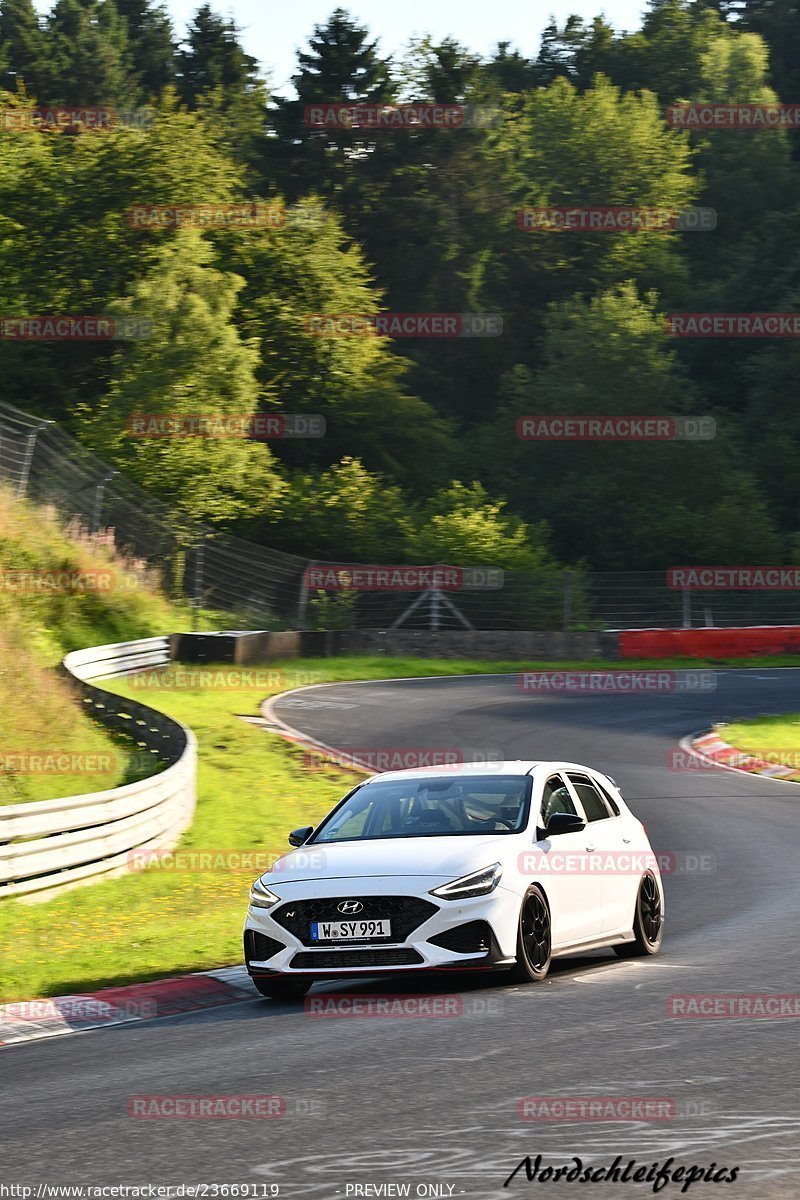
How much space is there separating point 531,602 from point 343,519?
10.4 m

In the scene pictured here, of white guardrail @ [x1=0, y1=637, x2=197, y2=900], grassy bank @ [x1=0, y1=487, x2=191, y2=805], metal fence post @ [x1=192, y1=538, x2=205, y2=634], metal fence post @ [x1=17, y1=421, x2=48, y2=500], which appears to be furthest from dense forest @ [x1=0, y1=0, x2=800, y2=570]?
white guardrail @ [x1=0, y1=637, x2=197, y2=900]

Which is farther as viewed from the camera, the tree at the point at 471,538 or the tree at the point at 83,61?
the tree at the point at 83,61

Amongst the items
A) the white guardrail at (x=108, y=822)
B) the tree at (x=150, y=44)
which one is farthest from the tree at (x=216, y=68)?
the white guardrail at (x=108, y=822)

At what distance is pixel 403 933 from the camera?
9680mm

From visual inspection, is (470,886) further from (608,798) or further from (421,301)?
(421,301)

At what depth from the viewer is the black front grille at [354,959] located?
9.68m

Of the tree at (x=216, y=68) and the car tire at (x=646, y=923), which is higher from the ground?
the tree at (x=216, y=68)

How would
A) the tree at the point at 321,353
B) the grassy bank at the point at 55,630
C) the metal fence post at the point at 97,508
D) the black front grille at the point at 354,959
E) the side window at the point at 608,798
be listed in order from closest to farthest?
the black front grille at the point at 354,959
the side window at the point at 608,798
the grassy bank at the point at 55,630
the metal fence post at the point at 97,508
the tree at the point at 321,353

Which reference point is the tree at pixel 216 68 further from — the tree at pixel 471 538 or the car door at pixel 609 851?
the car door at pixel 609 851

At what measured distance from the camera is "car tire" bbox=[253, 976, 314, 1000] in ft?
33.1

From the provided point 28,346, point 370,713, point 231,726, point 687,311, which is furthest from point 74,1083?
point 687,311

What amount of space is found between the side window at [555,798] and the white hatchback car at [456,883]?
0.9 inches

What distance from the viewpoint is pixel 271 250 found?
5419 centimetres

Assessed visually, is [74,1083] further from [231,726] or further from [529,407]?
[529,407]
